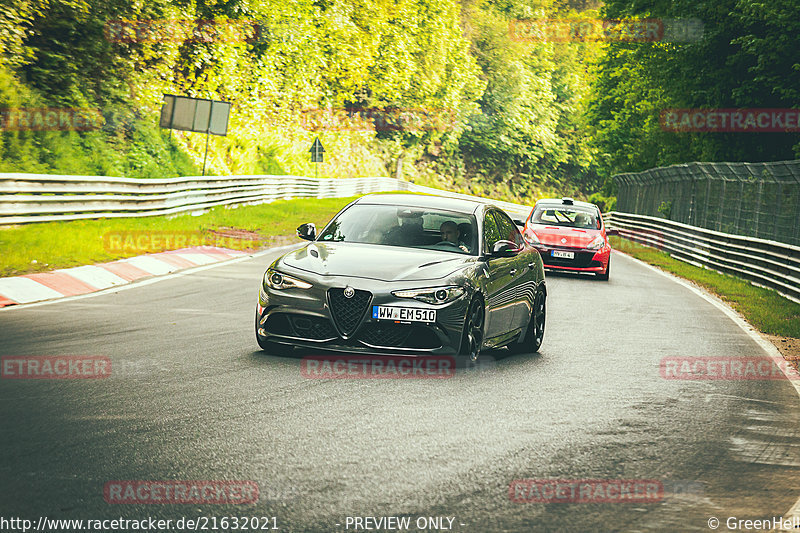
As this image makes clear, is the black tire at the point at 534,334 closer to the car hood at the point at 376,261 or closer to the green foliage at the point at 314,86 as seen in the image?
the car hood at the point at 376,261

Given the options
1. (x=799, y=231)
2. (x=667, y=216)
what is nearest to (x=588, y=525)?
(x=799, y=231)

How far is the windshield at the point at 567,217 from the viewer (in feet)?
68.0

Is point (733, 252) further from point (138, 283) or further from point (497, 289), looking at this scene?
point (497, 289)

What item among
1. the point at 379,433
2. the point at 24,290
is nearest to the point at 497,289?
the point at 379,433

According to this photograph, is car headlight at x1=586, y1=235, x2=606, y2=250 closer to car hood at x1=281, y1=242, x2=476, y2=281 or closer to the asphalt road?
the asphalt road

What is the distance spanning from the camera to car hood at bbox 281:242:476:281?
8336 mm

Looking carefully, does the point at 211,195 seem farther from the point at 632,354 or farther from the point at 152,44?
the point at 632,354

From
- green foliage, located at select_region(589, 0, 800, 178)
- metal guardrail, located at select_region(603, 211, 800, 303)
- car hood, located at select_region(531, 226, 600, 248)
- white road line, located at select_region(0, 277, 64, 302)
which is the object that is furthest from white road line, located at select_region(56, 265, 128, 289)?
green foliage, located at select_region(589, 0, 800, 178)

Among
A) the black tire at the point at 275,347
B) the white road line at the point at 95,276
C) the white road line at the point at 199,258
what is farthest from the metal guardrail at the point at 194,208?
the black tire at the point at 275,347

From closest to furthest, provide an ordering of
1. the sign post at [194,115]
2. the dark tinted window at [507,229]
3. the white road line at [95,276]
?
1. the dark tinted window at [507,229]
2. the white road line at [95,276]
3. the sign post at [194,115]

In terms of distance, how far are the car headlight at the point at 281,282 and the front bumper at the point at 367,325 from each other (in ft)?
0.12

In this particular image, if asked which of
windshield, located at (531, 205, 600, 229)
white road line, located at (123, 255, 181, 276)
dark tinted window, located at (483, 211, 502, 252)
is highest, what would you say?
windshield, located at (531, 205, 600, 229)

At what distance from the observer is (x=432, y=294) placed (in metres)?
8.22

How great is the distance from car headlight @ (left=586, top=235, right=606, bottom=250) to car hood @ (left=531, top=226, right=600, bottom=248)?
2.5 inches
